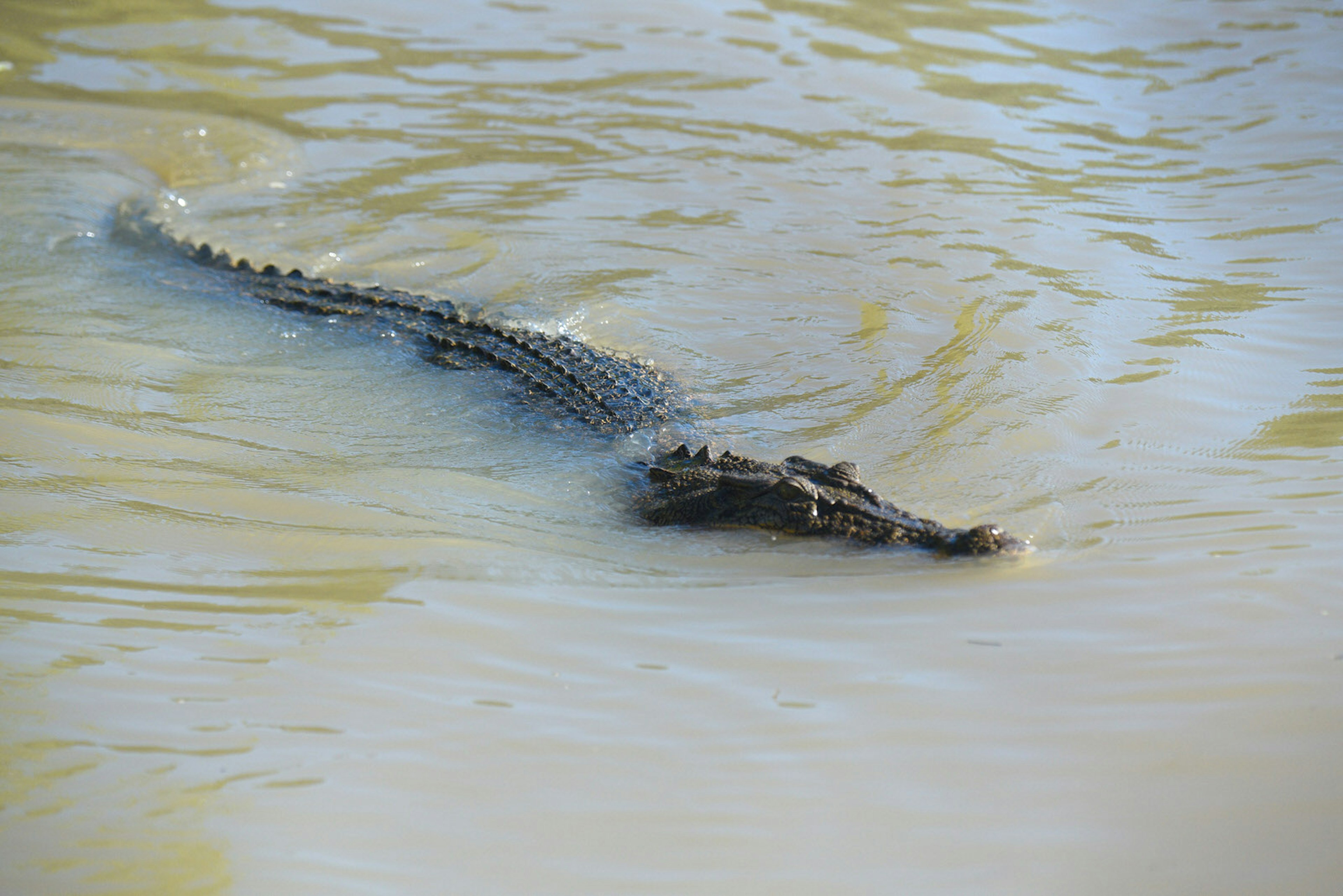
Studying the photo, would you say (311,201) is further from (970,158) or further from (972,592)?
(972,592)

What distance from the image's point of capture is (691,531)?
3836mm

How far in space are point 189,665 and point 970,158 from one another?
21.7ft

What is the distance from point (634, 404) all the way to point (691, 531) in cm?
117

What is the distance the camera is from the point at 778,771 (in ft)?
7.72

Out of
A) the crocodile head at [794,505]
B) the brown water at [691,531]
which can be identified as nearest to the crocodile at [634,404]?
the crocodile head at [794,505]

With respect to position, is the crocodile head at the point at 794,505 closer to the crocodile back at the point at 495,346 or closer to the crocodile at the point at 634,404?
the crocodile at the point at 634,404

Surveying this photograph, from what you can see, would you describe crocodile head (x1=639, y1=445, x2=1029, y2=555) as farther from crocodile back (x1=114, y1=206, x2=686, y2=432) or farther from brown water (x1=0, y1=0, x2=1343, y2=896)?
crocodile back (x1=114, y1=206, x2=686, y2=432)

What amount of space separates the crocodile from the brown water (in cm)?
11

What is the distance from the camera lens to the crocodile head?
3.31 meters

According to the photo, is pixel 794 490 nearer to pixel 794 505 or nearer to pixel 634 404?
pixel 794 505

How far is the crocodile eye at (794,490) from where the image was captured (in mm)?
3600

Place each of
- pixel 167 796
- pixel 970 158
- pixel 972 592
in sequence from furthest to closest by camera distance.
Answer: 1. pixel 970 158
2. pixel 972 592
3. pixel 167 796

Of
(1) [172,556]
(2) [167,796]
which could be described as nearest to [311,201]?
(1) [172,556]

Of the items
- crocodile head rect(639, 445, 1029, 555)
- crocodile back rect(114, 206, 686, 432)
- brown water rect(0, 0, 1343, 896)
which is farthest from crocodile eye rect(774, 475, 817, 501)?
crocodile back rect(114, 206, 686, 432)
